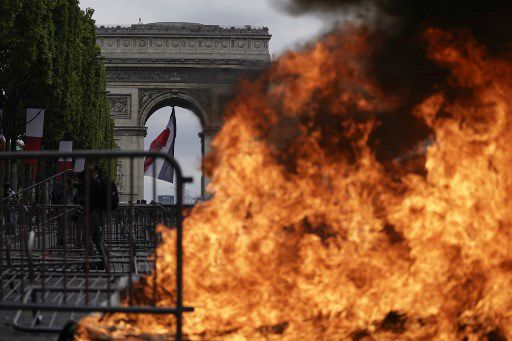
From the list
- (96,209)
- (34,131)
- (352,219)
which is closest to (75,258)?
(96,209)

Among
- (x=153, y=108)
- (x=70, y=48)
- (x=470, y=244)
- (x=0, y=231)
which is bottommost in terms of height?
(x=470, y=244)

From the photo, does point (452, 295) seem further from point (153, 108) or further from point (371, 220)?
point (153, 108)

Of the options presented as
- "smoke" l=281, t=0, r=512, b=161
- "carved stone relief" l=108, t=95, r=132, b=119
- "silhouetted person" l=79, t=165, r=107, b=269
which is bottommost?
"smoke" l=281, t=0, r=512, b=161

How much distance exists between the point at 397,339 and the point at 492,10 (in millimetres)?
2198

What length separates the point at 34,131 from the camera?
872 inches

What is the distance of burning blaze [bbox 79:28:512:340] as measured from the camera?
538cm

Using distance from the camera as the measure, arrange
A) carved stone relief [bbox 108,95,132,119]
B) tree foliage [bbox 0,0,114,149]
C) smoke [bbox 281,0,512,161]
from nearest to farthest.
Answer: smoke [bbox 281,0,512,161], tree foliage [bbox 0,0,114,149], carved stone relief [bbox 108,95,132,119]

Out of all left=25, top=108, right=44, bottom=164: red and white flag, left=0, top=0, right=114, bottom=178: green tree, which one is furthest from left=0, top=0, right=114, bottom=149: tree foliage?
left=25, top=108, right=44, bottom=164: red and white flag

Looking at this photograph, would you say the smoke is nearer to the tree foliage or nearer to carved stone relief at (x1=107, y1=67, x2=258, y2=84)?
the tree foliage

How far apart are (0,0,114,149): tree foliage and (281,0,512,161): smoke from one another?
1427cm

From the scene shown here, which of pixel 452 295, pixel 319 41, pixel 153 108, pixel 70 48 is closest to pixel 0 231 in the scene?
pixel 319 41

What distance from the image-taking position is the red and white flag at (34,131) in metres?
21.8

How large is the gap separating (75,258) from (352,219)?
555cm

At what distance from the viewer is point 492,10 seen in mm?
5855
